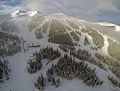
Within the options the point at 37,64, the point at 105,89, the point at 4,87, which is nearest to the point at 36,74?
the point at 37,64

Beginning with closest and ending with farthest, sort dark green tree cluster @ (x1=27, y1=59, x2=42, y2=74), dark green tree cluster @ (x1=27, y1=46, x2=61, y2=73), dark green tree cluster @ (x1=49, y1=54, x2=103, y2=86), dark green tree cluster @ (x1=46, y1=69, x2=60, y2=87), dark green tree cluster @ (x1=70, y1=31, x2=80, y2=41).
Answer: dark green tree cluster @ (x1=46, y1=69, x2=60, y2=87)
dark green tree cluster @ (x1=49, y1=54, x2=103, y2=86)
dark green tree cluster @ (x1=27, y1=59, x2=42, y2=74)
dark green tree cluster @ (x1=27, y1=46, x2=61, y2=73)
dark green tree cluster @ (x1=70, y1=31, x2=80, y2=41)

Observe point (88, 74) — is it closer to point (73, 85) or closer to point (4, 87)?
point (73, 85)

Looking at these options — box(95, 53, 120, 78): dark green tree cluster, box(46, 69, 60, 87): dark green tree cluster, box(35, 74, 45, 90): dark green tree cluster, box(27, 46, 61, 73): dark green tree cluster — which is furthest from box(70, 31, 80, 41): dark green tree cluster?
box(35, 74, 45, 90): dark green tree cluster

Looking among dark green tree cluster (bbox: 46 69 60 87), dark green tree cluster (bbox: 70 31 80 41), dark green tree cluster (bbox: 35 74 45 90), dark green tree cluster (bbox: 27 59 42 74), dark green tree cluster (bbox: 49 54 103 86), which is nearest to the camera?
dark green tree cluster (bbox: 35 74 45 90)

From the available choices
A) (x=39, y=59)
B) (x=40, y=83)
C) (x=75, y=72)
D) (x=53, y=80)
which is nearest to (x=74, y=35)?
(x=39, y=59)

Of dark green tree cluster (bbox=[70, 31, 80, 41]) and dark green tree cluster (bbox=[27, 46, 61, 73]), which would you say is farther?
dark green tree cluster (bbox=[70, 31, 80, 41])

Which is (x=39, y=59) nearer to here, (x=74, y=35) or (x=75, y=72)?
(x=75, y=72)

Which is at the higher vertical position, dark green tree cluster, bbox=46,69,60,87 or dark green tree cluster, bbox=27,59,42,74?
dark green tree cluster, bbox=46,69,60,87

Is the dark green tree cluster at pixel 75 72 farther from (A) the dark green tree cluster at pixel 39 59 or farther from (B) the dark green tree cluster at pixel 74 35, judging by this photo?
(B) the dark green tree cluster at pixel 74 35

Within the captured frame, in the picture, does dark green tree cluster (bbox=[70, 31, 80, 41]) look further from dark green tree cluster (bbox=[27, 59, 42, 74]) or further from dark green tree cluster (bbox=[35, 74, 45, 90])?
dark green tree cluster (bbox=[35, 74, 45, 90])
